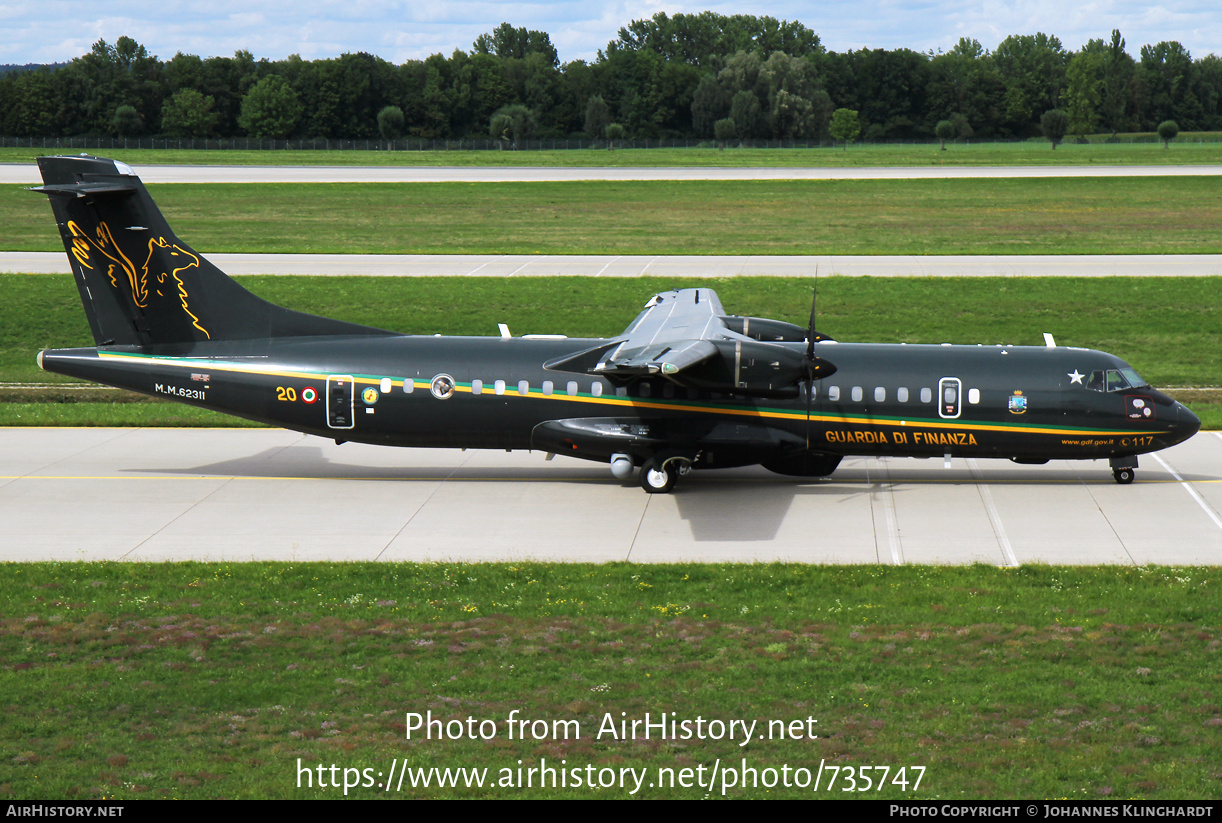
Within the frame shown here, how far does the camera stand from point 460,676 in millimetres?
14602

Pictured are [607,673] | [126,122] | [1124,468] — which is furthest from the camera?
[126,122]

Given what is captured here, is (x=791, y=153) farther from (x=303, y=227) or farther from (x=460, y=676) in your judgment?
(x=460, y=676)

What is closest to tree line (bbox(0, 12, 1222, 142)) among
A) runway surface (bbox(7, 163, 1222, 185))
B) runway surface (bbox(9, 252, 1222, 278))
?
runway surface (bbox(7, 163, 1222, 185))

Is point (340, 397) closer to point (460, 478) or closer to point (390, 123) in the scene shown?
point (460, 478)

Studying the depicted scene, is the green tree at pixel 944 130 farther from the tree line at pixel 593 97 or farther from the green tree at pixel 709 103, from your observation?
Answer: the green tree at pixel 709 103

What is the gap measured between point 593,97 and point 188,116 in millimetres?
51697

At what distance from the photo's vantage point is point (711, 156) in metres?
120

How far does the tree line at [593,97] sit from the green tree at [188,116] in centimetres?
17

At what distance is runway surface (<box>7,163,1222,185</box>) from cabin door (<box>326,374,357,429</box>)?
65277 mm

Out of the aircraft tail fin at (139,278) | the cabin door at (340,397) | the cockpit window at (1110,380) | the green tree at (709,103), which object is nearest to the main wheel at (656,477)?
the cabin door at (340,397)

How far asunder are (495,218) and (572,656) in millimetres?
54315

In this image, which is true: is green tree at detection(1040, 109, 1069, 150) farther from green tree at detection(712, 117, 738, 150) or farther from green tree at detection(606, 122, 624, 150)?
green tree at detection(606, 122, 624, 150)

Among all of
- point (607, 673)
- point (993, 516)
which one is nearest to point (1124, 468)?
point (993, 516)

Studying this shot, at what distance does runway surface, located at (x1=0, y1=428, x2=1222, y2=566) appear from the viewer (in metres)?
20.2
